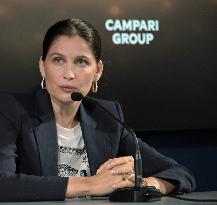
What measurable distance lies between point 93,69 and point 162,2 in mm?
1067

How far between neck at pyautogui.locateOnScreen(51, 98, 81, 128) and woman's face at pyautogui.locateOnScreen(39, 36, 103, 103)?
0.12 ft

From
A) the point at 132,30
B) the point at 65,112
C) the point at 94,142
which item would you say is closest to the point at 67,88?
the point at 65,112

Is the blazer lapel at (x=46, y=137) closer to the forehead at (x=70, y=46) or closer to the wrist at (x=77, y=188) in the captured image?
the forehead at (x=70, y=46)

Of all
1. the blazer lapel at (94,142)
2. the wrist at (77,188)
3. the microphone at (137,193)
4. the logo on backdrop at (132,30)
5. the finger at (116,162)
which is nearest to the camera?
the microphone at (137,193)

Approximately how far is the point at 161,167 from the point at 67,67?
1.97ft

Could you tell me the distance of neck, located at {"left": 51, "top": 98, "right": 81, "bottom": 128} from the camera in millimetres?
3053

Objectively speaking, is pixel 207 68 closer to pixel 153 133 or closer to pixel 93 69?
pixel 153 133

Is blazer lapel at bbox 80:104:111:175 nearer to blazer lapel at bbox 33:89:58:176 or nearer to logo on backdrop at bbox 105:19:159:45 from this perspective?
blazer lapel at bbox 33:89:58:176

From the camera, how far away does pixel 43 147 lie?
291 cm

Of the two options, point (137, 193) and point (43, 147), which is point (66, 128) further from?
point (137, 193)

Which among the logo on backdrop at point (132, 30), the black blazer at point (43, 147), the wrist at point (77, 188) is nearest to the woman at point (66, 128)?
the black blazer at point (43, 147)

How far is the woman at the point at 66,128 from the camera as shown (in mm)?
2895

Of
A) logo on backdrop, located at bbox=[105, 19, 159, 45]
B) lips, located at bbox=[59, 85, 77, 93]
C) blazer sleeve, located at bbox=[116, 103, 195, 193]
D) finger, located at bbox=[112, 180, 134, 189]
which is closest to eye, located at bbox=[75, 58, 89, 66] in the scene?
lips, located at bbox=[59, 85, 77, 93]

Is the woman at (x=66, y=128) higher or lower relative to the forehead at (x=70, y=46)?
lower
